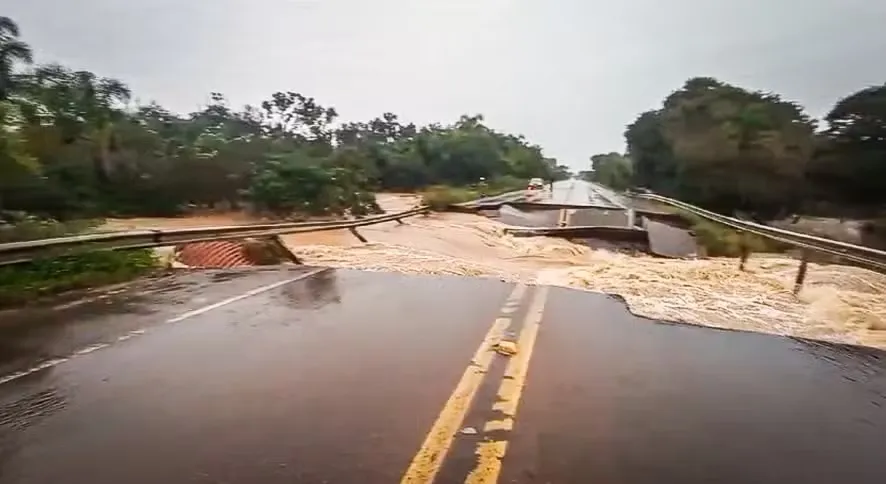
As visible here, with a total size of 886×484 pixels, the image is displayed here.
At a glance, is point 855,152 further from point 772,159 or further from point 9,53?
point 9,53

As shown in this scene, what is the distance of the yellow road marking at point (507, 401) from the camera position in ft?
13.6

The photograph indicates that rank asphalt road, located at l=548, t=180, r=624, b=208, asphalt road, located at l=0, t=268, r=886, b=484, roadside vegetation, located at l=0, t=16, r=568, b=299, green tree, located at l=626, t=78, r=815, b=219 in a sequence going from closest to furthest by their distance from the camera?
asphalt road, located at l=0, t=268, r=886, b=484 → roadside vegetation, located at l=0, t=16, r=568, b=299 → green tree, located at l=626, t=78, r=815, b=219 → asphalt road, located at l=548, t=180, r=624, b=208

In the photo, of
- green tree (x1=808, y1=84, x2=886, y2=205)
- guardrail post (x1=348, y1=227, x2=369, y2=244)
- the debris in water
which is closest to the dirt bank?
guardrail post (x1=348, y1=227, x2=369, y2=244)

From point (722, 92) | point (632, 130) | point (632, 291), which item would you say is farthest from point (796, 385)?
point (632, 130)

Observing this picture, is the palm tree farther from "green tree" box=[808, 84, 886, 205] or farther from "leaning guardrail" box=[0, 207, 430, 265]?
"green tree" box=[808, 84, 886, 205]

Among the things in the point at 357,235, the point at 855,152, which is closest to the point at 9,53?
the point at 357,235

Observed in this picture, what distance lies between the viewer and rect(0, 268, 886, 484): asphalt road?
426 centimetres

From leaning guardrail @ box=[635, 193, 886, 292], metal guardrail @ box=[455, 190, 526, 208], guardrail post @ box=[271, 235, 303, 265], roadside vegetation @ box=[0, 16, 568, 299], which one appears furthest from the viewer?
metal guardrail @ box=[455, 190, 526, 208]

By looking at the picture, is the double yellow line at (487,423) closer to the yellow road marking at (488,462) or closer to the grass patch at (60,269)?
the yellow road marking at (488,462)

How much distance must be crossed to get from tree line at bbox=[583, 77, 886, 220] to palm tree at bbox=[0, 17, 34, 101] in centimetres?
3454

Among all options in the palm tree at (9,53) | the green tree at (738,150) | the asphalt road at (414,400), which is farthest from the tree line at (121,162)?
the green tree at (738,150)

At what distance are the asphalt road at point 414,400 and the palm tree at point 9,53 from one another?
19.6 metres

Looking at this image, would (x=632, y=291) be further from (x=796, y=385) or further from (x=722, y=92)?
(x=722, y=92)

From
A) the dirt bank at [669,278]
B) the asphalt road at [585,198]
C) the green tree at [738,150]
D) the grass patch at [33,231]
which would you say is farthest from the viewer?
the asphalt road at [585,198]
